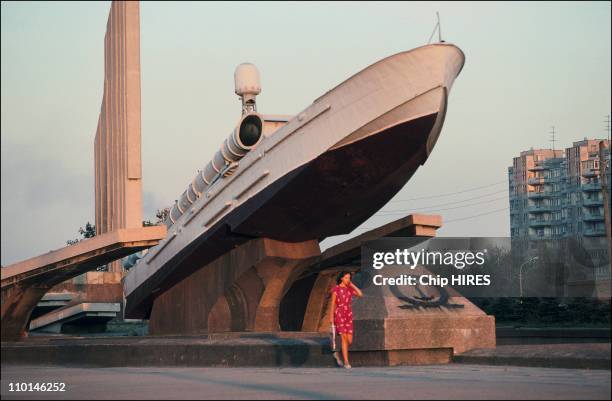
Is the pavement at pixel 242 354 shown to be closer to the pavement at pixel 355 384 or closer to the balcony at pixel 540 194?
the pavement at pixel 355 384

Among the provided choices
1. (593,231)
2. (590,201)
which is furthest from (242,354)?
(590,201)

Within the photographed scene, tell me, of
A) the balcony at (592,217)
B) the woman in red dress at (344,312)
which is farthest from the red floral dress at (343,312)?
the balcony at (592,217)

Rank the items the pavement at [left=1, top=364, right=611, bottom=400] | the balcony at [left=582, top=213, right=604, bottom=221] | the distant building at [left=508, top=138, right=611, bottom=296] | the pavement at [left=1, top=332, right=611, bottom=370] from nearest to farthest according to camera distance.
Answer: the pavement at [left=1, top=364, right=611, bottom=400], the pavement at [left=1, top=332, right=611, bottom=370], the balcony at [left=582, top=213, right=604, bottom=221], the distant building at [left=508, top=138, right=611, bottom=296]

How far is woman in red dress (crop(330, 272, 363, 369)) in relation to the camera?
13.9 meters

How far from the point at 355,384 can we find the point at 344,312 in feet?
10.8

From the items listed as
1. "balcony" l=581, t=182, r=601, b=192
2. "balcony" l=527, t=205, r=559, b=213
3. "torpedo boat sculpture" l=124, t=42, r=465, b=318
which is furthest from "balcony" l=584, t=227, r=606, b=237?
"torpedo boat sculpture" l=124, t=42, r=465, b=318

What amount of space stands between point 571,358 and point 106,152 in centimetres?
3214

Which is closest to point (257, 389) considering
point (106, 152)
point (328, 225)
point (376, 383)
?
point (376, 383)

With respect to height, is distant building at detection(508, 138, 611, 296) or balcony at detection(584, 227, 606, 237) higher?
distant building at detection(508, 138, 611, 296)

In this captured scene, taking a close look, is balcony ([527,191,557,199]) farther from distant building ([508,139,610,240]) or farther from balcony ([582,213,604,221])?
balcony ([582,213,604,221])

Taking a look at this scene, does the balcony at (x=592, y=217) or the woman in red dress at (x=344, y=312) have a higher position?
the balcony at (x=592, y=217)

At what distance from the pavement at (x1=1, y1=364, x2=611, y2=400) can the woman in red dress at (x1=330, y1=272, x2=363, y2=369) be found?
0.56 metres

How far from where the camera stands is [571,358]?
40.5ft

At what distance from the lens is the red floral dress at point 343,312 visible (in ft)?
45.5
